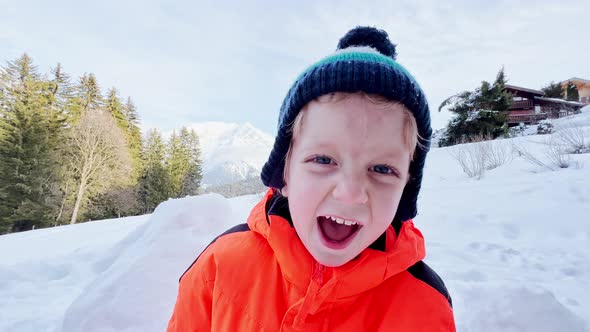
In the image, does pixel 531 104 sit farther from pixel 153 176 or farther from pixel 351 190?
pixel 153 176

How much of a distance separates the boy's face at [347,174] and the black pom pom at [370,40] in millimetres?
433

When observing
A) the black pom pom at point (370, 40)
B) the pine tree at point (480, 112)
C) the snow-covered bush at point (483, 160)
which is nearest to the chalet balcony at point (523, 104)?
the pine tree at point (480, 112)

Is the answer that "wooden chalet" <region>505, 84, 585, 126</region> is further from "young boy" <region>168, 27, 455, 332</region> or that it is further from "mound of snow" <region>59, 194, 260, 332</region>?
"young boy" <region>168, 27, 455, 332</region>

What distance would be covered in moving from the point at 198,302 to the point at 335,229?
647mm

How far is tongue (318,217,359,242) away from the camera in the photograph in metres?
1.00

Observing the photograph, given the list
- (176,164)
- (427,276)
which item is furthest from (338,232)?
(176,164)

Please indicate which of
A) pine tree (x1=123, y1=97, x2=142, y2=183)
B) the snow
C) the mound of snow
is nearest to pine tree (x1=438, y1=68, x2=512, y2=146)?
the snow

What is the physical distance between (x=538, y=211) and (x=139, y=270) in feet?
15.1

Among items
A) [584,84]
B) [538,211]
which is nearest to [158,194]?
[538,211]

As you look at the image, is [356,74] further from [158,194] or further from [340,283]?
[158,194]

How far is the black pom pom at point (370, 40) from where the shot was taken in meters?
1.26

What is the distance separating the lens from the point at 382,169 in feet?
3.17

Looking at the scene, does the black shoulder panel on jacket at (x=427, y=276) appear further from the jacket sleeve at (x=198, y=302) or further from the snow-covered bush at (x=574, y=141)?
the snow-covered bush at (x=574, y=141)

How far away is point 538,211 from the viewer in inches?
149
